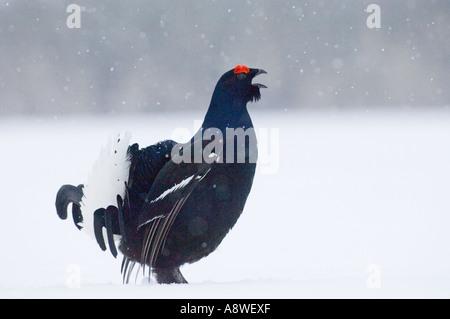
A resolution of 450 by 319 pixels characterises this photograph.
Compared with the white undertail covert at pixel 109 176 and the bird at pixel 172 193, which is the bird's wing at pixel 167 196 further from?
the white undertail covert at pixel 109 176

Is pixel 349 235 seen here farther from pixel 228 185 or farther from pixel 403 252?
pixel 228 185

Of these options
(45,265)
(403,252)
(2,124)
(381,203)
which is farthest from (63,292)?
(2,124)

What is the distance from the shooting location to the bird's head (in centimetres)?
209

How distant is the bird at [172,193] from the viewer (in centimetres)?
196

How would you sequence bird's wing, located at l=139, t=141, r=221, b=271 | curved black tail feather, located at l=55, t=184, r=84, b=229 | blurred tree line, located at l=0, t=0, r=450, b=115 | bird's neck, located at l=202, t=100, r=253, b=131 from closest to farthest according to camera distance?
bird's wing, located at l=139, t=141, r=221, b=271, bird's neck, located at l=202, t=100, r=253, b=131, curved black tail feather, located at l=55, t=184, r=84, b=229, blurred tree line, located at l=0, t=0, r=450, b=115

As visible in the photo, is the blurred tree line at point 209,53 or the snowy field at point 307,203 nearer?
the snowy field at point 307,203

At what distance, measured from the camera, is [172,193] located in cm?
193

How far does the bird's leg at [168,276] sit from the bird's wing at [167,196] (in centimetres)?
10

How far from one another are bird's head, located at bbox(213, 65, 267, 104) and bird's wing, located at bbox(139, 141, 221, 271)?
8.1 inches

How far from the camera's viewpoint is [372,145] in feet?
23.6

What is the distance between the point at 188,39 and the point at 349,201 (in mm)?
9428

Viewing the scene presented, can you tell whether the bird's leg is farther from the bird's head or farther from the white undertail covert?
the bird's head

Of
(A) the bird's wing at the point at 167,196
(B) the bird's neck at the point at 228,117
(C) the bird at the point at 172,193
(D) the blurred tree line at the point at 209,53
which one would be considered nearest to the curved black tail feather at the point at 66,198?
(C) the bird at the point at 172,193

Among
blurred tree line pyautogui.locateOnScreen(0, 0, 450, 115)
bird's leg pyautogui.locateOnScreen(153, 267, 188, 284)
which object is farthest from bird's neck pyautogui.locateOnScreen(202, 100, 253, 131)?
blurred tree line pyautogui.locateOnScreen(0, 0, 450, 115)
